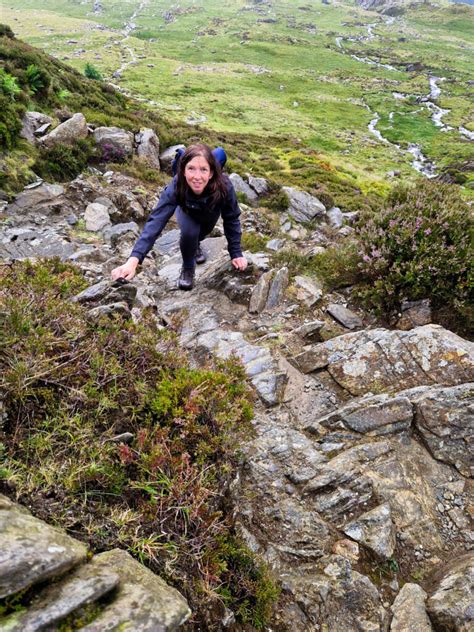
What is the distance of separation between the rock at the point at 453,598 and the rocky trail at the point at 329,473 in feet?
0.04

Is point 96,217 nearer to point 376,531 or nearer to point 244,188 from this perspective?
point 244,188

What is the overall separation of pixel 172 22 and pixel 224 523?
22500 cm

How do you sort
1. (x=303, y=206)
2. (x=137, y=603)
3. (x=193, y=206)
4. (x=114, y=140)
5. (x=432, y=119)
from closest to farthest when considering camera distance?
1. (x=137, y=603)
2. (x=193, y=206)
3. (x=114, y=140)
4. (x=303, y=206)
5. (x=432, y=119)

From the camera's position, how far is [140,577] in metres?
2.36

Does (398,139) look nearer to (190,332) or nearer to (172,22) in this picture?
(190,332)

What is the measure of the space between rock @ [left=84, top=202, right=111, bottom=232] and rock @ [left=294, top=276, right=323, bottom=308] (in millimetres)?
6096

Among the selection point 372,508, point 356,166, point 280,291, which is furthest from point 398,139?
point 372,508

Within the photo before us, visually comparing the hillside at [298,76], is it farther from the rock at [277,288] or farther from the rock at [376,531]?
the rock at [376,531]

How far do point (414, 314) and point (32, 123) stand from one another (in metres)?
13.9

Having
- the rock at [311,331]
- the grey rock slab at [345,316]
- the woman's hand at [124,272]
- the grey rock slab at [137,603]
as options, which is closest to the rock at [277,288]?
the grey rock slab at [345,316]

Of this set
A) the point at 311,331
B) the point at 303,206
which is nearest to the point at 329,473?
the point at 311,331

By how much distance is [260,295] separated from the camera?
761 cm

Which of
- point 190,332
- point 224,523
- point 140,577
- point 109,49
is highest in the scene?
point 109,49

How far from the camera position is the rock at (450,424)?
4.43 m
